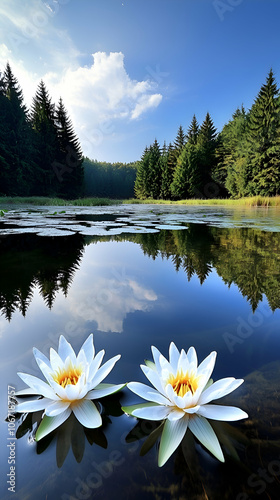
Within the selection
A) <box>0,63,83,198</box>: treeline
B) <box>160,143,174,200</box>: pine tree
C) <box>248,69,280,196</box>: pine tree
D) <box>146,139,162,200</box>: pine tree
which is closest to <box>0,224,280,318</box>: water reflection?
<box>0,63,83,198</box>: treeline

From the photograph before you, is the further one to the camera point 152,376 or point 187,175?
point 187,175

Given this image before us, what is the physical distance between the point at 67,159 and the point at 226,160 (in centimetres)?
1755

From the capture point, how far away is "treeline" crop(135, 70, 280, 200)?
65.4 feet

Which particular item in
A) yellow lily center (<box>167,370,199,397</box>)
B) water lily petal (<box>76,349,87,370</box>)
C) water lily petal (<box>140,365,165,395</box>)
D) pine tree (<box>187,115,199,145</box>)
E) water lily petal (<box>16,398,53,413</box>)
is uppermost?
pine tree (<box>187,115,199,145</box>)

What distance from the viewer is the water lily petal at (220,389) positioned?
0.47 m

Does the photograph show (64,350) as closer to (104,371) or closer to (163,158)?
(104,371)

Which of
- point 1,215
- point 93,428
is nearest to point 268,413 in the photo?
point 93,428

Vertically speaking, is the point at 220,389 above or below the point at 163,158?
below

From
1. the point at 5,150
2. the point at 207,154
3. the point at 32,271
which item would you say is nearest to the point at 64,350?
the point at 32,271

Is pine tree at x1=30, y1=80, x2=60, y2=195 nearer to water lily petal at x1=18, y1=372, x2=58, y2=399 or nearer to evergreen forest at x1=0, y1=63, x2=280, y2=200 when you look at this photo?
evergreen forest at x1=0, y1=63, x2=280, y2=200

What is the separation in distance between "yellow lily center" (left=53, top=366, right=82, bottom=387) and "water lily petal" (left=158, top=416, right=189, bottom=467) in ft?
0.77

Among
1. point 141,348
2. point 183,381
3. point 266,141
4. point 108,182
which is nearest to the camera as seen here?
point 183,381

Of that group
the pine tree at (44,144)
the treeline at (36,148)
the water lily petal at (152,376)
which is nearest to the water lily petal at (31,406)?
the water lily petal at (152,376)

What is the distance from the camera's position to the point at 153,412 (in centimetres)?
47
